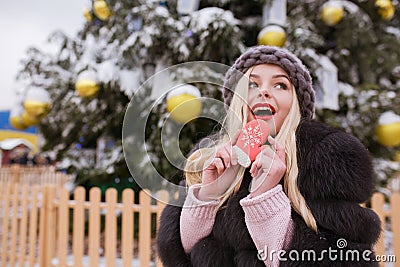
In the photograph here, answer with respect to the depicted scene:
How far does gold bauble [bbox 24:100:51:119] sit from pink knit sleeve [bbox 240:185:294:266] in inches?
140

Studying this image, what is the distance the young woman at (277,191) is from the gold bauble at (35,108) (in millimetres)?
3280

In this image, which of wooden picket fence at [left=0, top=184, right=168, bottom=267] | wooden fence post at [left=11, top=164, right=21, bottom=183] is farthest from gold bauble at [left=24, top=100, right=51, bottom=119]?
wooden fence post at [left=11, top=164, right=21, bottom=183]

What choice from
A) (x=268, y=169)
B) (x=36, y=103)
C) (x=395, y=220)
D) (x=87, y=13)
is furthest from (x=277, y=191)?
(x=87, y=13)

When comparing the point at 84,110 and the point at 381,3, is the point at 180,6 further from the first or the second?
the point at 381,3

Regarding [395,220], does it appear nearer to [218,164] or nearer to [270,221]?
[270,221]

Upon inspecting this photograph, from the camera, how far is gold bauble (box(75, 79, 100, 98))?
3.67 metres

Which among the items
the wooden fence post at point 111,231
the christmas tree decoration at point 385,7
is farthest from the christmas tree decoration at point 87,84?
the christmas tree decoration at point 385,7

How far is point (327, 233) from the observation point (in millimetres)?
1018

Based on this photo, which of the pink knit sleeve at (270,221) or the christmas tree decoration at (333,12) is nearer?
the pink knit sleeve at (270,221)

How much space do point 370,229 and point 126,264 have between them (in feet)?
7.16

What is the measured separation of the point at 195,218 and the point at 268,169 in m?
0.30

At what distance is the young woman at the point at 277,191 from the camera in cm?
98

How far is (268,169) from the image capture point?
3.16 ft

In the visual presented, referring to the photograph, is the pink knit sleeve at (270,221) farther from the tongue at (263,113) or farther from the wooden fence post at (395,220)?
the wooden fence post at (395,220)
